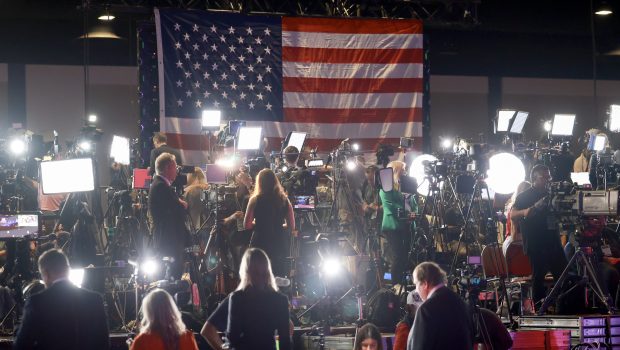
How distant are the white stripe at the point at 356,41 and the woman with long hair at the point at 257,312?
7.98 m

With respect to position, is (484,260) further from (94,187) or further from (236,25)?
(236,25)

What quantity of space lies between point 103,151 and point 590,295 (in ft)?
31.6

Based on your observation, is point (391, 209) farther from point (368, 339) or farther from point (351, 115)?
point (368, 339)

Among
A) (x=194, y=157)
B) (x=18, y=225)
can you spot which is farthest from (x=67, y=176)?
(x=194, y=157)

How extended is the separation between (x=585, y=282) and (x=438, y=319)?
3.52 metres

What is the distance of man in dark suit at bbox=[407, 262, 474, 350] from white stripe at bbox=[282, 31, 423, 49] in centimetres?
774

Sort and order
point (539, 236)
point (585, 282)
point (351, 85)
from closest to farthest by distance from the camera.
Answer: point (585, 282) → point (539, 236) → point (351, 85)

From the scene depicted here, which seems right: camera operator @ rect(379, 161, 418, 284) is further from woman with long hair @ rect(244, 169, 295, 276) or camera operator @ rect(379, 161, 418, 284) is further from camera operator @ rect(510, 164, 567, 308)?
woman with long hair @ rect(244, 169, 295, 276)

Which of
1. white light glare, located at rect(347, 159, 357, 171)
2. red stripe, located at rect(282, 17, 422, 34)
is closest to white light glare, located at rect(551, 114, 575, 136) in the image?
red stripe, located at rect(282, 17, 422, 34)

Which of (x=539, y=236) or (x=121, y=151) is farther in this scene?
(x=121, y=151)

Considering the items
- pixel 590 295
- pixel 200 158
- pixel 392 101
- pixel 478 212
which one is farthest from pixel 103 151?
pixel 590 295

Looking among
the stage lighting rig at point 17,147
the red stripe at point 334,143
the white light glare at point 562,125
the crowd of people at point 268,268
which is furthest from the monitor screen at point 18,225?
the white light glare at point 562,125

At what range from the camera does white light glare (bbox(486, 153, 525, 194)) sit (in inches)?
430

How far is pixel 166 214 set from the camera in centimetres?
880
